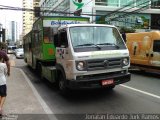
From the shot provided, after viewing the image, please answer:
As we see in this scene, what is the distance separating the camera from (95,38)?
899 centimetres

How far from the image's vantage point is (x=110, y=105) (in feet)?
26.7

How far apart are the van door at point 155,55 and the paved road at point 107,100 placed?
138 inches

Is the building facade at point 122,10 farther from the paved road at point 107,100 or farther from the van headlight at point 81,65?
the van headlight at point 81,65

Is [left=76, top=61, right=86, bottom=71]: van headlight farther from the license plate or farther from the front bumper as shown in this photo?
the license plate

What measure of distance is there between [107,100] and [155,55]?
6832 mm

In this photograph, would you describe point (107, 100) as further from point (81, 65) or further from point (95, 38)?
point (95, 38)

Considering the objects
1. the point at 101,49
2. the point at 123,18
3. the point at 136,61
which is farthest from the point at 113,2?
the point at 101,49

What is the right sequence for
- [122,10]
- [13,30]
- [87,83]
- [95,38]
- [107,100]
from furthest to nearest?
[13,30] → [122,10] → [95,38] → [107,100] → [87,83]

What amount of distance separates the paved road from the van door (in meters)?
3.50

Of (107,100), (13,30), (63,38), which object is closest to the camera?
(107,100)

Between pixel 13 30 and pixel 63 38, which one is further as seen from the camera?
pixel 13 30

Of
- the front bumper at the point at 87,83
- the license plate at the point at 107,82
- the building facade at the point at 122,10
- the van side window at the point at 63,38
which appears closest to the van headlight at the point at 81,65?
the front bumper at the point at 87,83

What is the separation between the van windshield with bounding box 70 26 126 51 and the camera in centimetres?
869

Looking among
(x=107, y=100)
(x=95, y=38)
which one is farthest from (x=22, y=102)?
(x=95, y=38)
